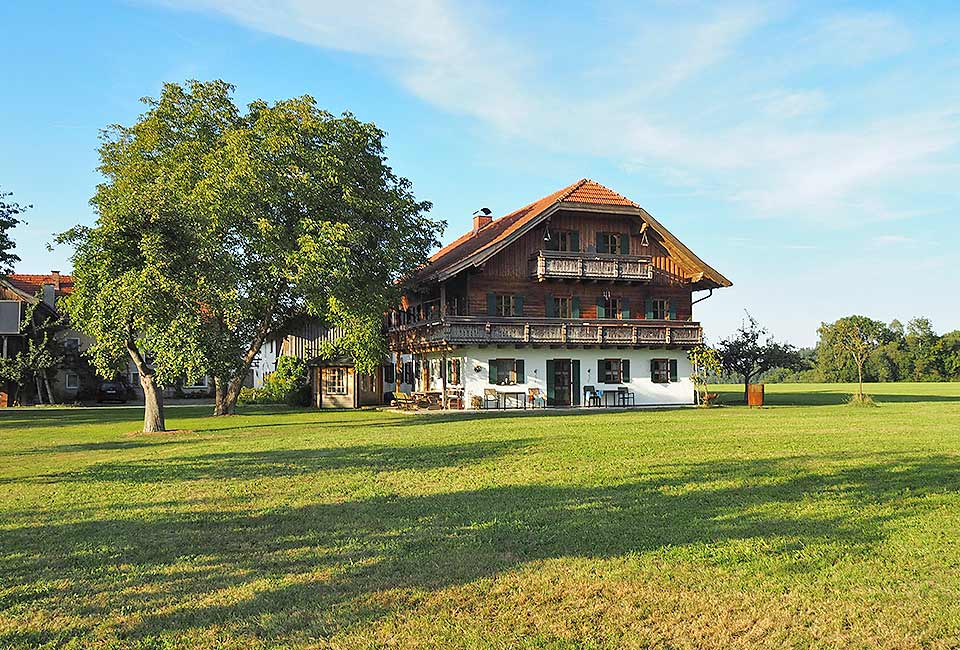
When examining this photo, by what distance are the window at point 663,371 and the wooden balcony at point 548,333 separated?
979 mm

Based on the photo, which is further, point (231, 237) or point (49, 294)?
point (49, 294)

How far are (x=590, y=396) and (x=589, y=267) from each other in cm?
589

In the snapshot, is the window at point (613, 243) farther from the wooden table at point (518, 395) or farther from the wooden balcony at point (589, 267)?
the wooden table at point (518, 395)

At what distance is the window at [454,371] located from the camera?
38.2 metres

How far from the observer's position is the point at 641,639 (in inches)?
221

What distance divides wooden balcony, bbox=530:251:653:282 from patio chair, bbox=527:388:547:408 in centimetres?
508

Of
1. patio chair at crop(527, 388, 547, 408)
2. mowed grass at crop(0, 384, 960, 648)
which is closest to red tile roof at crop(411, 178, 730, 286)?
patio chair at crop(527, 388, 547, 408)

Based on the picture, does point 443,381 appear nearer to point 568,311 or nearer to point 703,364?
point 568,311

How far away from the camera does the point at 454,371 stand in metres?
38.7

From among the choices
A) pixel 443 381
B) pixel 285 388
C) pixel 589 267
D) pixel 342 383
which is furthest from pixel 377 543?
pixel 285 388

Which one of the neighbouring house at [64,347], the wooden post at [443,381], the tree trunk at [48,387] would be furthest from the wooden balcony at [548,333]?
the tree trunk at [48,387]

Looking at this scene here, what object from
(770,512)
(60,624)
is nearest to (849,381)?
(770,512)

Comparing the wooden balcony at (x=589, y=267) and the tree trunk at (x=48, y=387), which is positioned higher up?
Result: the wooden balcony at (x=589, y=267)

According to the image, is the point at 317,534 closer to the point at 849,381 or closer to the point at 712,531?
the point at 712,531
